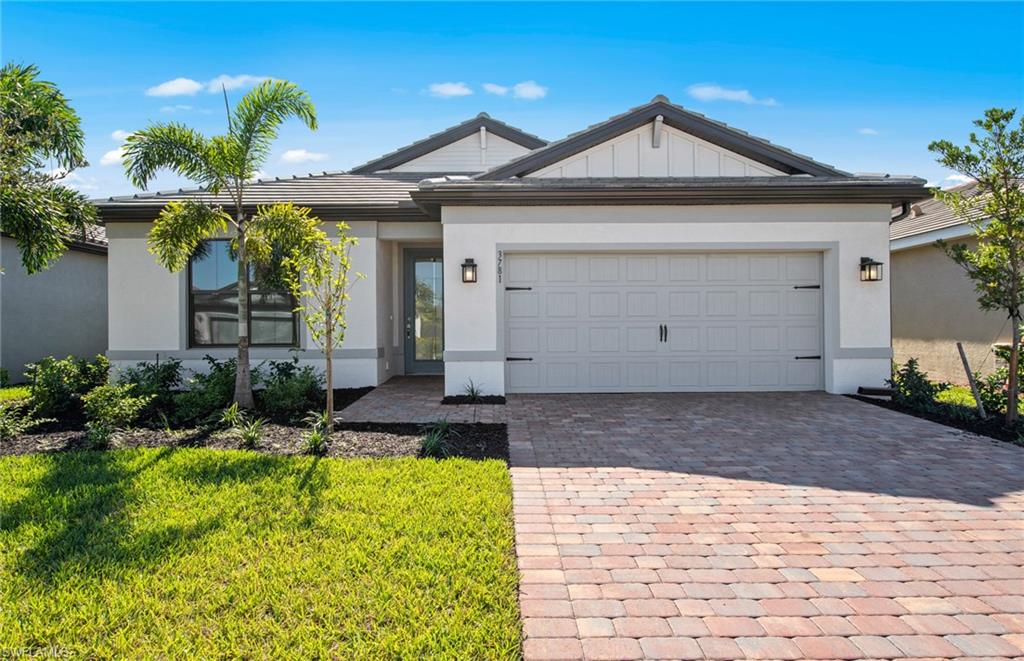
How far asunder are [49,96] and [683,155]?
935 centimetres

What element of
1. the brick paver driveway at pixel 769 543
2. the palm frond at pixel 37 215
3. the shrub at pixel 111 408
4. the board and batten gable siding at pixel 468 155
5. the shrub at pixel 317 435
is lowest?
the brick paver driveway at pixel 769 543

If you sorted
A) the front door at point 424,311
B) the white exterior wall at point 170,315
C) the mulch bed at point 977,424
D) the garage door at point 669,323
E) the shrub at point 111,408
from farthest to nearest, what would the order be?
the front door at point 424,311, the white exterior wall at point 170,315, the garage door at point 669,323, the shrub at point 111,408, the mulch bed at point 977,424

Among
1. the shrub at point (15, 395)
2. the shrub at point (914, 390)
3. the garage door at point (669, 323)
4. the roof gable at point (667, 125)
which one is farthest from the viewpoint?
the garage door at point (669, 323)

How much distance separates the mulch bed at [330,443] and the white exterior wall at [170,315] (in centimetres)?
346

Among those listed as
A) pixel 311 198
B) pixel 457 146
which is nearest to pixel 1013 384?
pixel 311 198

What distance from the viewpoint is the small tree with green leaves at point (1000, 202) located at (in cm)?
695

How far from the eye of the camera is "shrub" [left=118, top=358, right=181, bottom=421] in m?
7.88

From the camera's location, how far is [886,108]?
36.2ft

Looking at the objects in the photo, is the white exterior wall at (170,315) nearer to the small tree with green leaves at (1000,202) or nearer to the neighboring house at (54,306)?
the neighboring house at (54,306)

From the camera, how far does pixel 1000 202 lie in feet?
23.3

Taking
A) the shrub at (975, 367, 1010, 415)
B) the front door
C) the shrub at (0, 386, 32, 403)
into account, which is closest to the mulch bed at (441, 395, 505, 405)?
the front door

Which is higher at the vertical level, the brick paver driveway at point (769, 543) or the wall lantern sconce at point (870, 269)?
the wall lantern sconce at point (870, 269)

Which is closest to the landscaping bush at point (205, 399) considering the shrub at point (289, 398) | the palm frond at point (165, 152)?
the shrub at point (289, 398)

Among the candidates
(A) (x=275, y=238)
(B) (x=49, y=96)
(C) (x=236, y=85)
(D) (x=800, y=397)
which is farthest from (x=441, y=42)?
(D) (x=800, y=397)
